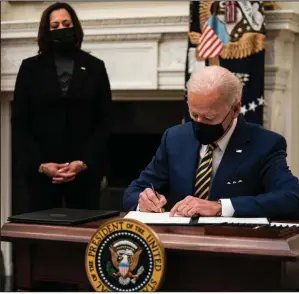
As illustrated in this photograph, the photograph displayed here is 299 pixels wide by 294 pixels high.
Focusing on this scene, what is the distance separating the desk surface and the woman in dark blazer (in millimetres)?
1572

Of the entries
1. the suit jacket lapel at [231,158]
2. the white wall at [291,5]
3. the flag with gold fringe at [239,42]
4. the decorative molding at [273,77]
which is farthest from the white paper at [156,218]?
the white wall at [291,5]

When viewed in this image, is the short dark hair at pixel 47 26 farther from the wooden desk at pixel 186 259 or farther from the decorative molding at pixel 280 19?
the wooden desk at pixel 186 259

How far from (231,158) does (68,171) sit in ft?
4.14

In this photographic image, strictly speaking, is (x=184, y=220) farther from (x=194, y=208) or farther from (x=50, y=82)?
(x=50, y=82)

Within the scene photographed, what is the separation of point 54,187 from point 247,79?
64.9 inches

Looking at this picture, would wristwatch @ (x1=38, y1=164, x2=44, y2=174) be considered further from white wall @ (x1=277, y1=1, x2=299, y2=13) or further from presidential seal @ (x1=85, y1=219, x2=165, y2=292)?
white wall @ (x1=277, y1=1, x2=299, y2=13)

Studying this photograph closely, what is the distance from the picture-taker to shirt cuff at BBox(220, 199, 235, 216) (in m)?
2.16

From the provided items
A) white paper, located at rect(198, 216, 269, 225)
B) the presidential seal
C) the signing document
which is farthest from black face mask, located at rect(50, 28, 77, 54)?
the presidential seal

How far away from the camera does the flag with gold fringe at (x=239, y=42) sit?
4590 mm

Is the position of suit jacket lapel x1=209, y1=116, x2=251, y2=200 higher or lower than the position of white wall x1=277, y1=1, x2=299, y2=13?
lower

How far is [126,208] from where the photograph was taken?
8.07 ft

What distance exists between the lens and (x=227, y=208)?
7.13 feet

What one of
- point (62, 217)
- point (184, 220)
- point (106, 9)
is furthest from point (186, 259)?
point (106, 9)

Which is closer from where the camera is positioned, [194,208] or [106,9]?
[194,208]
